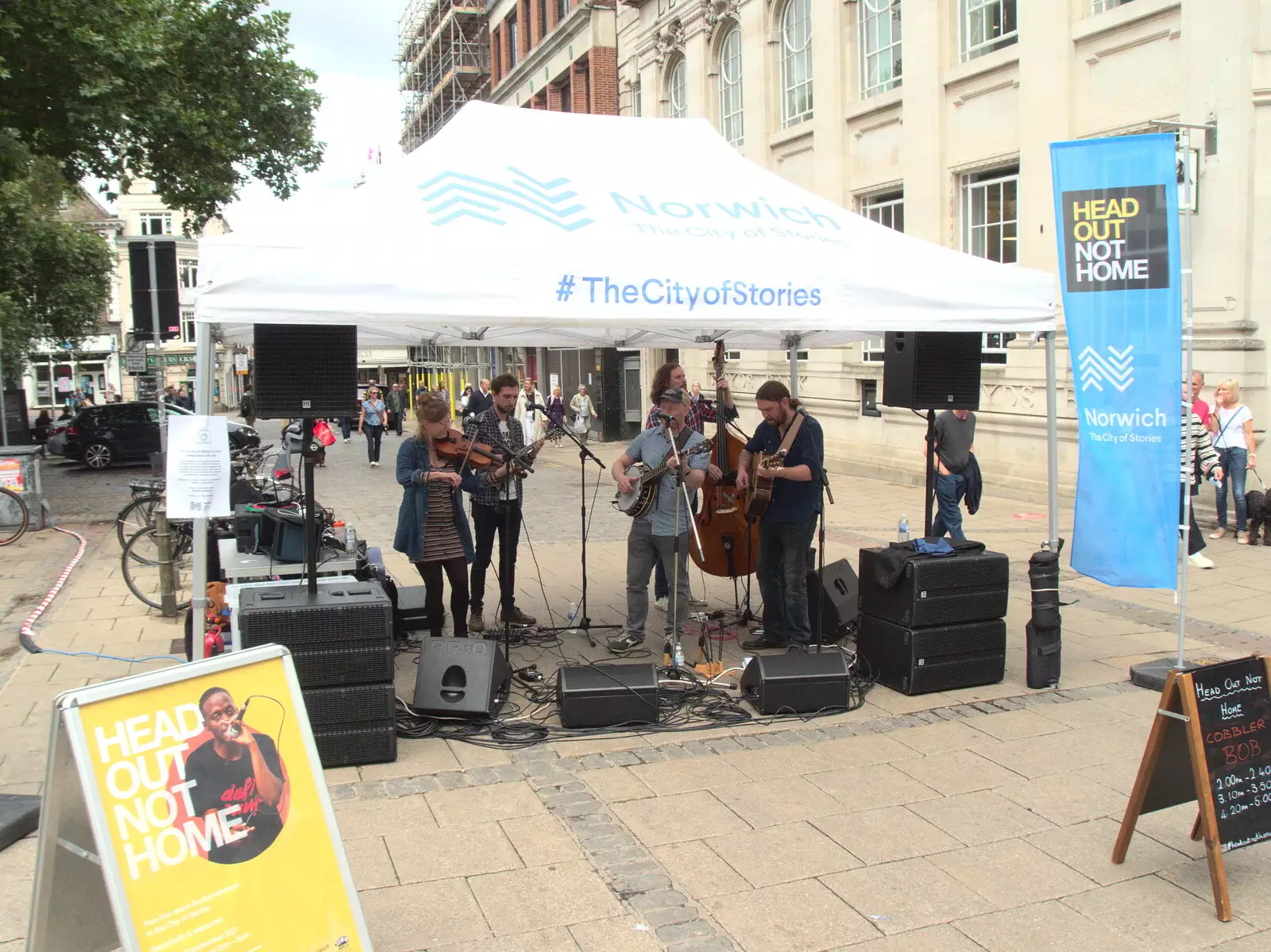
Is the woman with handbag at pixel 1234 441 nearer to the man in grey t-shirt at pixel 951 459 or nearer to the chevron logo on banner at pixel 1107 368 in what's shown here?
the man in grey t-shirt at pixel 951 459

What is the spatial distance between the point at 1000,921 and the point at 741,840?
1.06 metres

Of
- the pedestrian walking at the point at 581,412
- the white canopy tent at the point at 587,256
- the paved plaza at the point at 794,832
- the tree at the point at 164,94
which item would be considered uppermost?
the tree at the point at 164,94

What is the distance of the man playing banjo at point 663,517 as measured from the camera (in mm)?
6531

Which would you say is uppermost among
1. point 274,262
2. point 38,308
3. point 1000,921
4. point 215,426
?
point 38,308

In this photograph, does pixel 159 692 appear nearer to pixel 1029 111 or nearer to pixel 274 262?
pixel 274 262

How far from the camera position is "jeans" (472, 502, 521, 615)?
7.41 m

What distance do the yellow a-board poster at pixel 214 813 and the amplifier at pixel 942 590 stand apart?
3821 millimetres

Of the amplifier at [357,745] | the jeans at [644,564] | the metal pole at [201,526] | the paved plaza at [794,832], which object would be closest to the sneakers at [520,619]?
the paved plaza at [794,832]

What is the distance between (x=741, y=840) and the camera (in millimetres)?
4270

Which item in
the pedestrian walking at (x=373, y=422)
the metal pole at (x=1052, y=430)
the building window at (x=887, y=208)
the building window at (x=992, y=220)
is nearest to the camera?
the metal pole at (x=1052, y=430)

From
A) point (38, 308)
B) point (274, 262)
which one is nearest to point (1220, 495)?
point (274, 262)

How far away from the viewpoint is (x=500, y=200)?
5555 millimetres

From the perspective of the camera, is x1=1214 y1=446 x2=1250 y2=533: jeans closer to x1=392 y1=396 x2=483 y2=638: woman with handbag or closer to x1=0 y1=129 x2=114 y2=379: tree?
x1=392 y1=396 x2=483 y2=638: woman with handbag

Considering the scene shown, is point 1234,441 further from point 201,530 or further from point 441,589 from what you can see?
point 201,530
